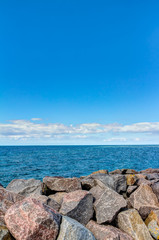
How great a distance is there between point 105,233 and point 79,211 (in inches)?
44.4

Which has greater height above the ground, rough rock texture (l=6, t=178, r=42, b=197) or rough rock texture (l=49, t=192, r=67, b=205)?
rough rock texture (l=6, t=178, r=42, b=197)

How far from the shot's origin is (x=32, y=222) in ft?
17.0

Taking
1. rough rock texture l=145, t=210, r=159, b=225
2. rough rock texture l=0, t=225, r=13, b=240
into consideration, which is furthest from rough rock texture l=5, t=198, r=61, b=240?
rough rock texture l=145, t=210, r=159, b=225

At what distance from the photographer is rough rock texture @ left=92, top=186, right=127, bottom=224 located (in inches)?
284

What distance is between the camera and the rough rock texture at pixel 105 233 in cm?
630

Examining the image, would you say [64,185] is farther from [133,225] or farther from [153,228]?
[153,228]

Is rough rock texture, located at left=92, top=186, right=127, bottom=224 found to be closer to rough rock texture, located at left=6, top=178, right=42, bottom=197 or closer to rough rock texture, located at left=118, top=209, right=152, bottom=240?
rough rock texture, located at left=118, top=209, right=152, bottom=240

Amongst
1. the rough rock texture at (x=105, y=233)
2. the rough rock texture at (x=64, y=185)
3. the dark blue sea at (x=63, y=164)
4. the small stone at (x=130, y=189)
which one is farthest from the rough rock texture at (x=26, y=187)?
the dark blue sea at (x=63, y=164)

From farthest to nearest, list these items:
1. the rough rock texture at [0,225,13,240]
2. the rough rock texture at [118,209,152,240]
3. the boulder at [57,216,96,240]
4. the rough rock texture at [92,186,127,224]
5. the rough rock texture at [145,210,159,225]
→ the rough rock texture at [145,210,159,225]
the rough rock texture at [92,186,127,224]
the rough rock texture at [118,209,152,240]
the boulder at [57,216,96,240]
the rough rock texture at [0,225,13,240]

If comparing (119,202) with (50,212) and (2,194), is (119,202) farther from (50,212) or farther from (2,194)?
(2,194)

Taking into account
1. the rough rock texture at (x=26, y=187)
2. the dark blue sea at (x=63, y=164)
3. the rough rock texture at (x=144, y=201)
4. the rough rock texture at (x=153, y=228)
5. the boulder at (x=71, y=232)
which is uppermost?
the rough rock texture at (x=26, y=187)

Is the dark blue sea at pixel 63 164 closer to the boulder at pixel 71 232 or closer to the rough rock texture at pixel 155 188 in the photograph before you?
the rough rock texture at pixel 155 188

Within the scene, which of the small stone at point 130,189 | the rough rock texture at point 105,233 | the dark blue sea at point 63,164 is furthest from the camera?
the dark blue sea at point 63,164

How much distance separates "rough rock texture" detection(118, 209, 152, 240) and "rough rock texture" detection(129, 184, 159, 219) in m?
1.39
